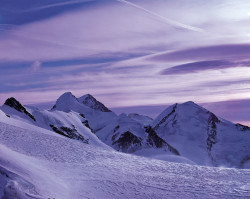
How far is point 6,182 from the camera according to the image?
18.2 metres

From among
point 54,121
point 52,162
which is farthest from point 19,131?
point 54,121

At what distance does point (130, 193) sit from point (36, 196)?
21.8ft

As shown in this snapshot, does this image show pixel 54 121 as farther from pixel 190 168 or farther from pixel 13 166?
pixel 13 166

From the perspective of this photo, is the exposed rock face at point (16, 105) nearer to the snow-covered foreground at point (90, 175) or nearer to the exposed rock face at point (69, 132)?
the exposed rock face at point (69, 132)

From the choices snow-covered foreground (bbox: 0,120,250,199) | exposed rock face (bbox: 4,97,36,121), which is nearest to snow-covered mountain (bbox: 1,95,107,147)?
exposed rock face (bbox: 4,97,36,121)

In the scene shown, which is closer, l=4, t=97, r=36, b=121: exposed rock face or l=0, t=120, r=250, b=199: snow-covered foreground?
l=0, t=120, r=250, b=199: snow-covered foreground

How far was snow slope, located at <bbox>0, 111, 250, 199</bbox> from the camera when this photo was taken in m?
19.6

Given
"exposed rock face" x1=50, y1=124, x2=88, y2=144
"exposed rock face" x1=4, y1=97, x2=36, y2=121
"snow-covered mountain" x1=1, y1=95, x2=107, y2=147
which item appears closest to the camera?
"snow-covered mountain" x1=1, y1=95, x2=107, y2=147

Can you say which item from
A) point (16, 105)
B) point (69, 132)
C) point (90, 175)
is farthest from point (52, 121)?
point (90, 175)

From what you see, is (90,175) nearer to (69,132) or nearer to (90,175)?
(90,175)

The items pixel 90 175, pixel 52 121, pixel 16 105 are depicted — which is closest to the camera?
pixel 90 175

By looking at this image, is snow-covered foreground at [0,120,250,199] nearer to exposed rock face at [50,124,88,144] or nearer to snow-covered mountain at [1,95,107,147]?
snow-covered mountain at [1,95,107,147]

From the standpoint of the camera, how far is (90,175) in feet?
Result: 82.2

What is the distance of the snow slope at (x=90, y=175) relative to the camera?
19.6m
